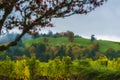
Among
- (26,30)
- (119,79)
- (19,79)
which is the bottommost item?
(19,79)

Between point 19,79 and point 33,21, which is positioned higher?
point 33,21

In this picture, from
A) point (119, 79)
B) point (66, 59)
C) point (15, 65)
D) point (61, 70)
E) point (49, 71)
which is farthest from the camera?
point (15, 65)

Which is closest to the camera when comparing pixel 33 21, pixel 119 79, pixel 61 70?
pixel 119 79

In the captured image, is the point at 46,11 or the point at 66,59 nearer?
the point at 46,11

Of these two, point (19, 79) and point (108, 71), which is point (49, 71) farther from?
point (108, 71)

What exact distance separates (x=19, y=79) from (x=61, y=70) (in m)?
32.6

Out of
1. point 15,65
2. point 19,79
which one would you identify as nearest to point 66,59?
point 15,65

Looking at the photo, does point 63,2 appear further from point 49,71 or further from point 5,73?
point 5,73

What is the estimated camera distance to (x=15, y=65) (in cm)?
9056

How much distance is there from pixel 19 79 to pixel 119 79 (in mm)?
95373

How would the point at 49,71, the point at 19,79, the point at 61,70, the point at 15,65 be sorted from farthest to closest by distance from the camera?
the point at 19,79 < the point at 15,65 < the point at 49,71 < the point at 61,70

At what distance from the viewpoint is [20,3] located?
1169cm

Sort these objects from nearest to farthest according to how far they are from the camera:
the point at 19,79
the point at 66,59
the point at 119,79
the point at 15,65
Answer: the point at 119,79 → the point at 66,59 → the point at 15,65 → the point at 19,79

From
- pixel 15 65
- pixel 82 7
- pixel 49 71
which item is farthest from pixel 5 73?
pixel 82 7
